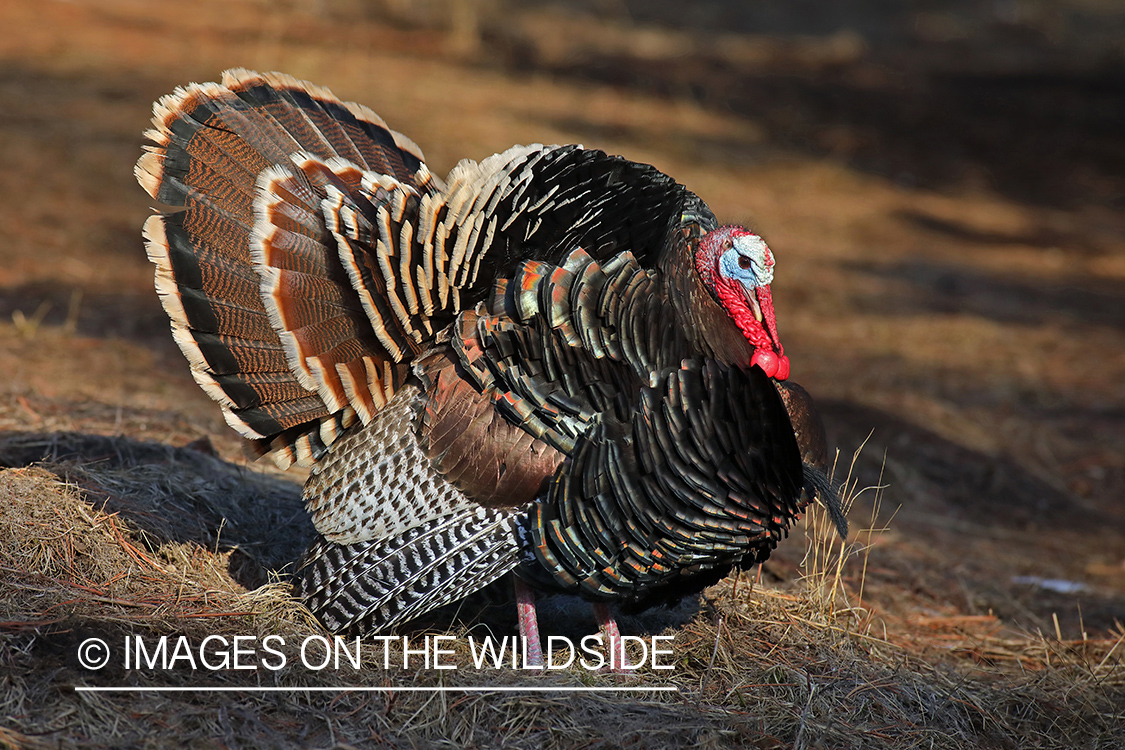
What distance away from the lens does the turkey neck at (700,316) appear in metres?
3.42

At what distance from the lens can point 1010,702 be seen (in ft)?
13.0

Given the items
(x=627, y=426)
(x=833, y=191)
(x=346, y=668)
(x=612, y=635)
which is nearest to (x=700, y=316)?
(x=627, y=426)

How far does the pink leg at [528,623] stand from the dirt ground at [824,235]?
372 millimetres

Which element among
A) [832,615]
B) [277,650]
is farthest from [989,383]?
[277,650]

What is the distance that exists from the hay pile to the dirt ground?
0.12ft

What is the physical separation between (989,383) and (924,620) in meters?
4.31

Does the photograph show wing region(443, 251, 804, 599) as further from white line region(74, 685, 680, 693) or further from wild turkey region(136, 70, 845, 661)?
white line region(74, 685, 680, 693)

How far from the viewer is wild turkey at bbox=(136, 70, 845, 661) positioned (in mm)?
3326

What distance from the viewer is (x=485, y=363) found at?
136 inches

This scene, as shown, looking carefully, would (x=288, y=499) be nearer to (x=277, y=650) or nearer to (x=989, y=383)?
(x=277, y=650)

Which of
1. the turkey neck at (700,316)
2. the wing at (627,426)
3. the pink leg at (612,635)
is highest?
the turkey neck at (700,316)

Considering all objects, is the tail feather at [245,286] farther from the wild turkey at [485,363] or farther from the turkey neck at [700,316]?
the turkey neck at [700,316]

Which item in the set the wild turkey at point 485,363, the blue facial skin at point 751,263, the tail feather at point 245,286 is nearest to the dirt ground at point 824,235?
the wild turkey at point 485,363

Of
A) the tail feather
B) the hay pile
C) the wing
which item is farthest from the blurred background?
the tail feather
